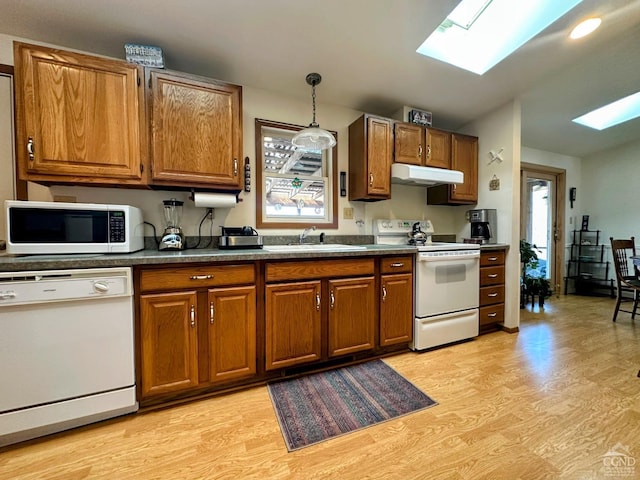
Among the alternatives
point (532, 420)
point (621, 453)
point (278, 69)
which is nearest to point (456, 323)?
point (532, 420)

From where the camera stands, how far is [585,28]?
84.0 inches

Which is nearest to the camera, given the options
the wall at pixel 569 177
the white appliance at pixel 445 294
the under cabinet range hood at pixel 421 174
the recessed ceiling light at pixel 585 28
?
the recessed ceiling light at pixel 585 28

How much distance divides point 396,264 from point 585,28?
2459mm

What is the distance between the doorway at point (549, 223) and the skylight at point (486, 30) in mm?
2971

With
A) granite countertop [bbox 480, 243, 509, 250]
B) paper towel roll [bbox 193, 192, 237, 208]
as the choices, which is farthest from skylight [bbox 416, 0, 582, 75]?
paper towel roll [bbox 193, 192, 237, 208]

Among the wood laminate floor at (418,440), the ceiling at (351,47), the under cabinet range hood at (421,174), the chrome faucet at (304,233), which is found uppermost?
the ceiling at (351,47)

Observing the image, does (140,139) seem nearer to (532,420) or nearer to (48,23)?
(48,23)

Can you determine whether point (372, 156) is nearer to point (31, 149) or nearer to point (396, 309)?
point (396, 309)

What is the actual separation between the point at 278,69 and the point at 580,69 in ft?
9.98

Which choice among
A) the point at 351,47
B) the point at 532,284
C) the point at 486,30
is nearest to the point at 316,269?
the point at 351,47

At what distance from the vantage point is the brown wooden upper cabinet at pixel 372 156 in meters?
2.52

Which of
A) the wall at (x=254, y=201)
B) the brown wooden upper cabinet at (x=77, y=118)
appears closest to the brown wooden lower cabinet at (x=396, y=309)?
the wall at (x=254, y=201)

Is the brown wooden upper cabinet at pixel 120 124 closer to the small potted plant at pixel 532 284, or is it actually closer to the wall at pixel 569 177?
the small potted plant at pixel 532 284

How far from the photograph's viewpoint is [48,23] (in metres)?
1.70
